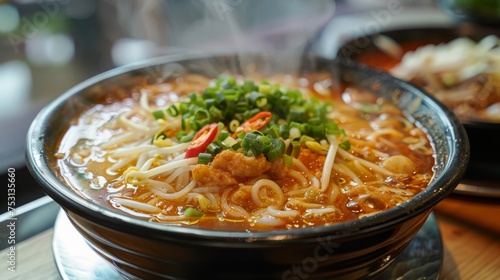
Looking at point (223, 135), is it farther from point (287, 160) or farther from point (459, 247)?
point (459, 247)

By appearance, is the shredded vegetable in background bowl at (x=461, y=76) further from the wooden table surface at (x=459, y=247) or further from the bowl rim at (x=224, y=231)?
the bowl rim at (x=224, y=231)

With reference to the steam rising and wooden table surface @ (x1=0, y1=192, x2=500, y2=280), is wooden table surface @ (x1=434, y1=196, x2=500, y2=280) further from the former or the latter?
the steam rising

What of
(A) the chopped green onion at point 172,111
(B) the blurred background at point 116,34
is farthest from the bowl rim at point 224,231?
(B) the blurred background at point 116,34

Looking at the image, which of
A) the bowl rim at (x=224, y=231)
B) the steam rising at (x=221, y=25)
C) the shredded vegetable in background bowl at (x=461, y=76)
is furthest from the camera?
the steam rising at (x=221, y=25)

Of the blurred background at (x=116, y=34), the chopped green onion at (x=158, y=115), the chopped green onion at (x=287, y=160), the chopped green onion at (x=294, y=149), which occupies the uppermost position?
the chopped green onion at (x=158, y=115)

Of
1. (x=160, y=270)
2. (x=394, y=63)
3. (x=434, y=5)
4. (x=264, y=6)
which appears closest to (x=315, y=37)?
(x=394, y=63)

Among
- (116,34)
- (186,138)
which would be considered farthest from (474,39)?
(116,34)
